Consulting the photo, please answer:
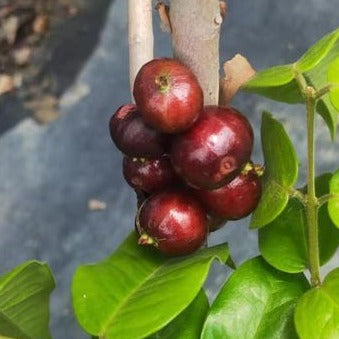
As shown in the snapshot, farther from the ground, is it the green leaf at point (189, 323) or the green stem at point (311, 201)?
the green stem at point (311, 201)

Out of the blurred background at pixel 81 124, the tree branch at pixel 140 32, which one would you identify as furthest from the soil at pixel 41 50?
the tree branch at pixel 140 32

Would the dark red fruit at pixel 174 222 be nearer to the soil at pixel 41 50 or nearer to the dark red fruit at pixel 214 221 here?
the dark red fruit at pixel 214 221

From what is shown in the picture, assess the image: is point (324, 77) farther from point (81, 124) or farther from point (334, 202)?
point (81, 124)

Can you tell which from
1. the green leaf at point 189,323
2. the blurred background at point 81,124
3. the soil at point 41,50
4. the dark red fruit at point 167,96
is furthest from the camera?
the soil at point 41,50

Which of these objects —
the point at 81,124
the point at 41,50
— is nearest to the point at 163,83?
the point at 81,124

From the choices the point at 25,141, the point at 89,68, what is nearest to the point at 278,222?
the point at 25,141

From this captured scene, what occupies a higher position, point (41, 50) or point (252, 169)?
point (252, 169)

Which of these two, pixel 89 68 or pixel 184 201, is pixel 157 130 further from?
pixel 89 68
